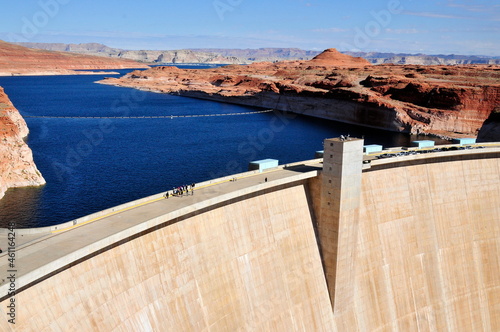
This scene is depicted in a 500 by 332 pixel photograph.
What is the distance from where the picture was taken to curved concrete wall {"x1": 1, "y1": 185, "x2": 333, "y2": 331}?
17.0 meters

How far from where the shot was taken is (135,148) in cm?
6912

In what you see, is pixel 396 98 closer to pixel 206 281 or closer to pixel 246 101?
pixel 246 101

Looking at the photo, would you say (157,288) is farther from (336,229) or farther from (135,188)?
(135,188)

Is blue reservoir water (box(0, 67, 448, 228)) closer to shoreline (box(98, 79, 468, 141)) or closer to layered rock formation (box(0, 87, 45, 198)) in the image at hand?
layered rock formation (box(0, 87, 45, 198))

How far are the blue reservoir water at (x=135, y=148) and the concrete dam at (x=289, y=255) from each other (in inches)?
821


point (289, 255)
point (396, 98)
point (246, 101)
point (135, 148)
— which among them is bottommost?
point (289, 255)

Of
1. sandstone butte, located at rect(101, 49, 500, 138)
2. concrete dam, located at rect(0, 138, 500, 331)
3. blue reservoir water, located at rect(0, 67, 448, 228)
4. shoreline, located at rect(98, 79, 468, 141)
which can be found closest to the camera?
concrete dam, located at rect(0, 138, 500, 331)

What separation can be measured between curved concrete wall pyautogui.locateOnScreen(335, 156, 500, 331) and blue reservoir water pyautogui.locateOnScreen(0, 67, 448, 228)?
2443 centimetres

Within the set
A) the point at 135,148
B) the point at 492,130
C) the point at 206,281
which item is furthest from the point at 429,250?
the point at 135,148

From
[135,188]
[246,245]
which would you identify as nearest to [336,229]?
[246,245]

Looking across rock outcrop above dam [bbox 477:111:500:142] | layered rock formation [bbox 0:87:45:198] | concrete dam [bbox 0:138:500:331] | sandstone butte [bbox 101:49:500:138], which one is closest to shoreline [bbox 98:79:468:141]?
sandstone butte [bbox 101:49:500:138]

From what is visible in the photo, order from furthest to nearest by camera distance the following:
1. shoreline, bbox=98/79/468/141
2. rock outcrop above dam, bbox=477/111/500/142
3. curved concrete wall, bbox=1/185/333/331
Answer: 1. shoreline, bbox=98/79/468/141
2. rock outcrop above dam, bbox=477/111/500/142
3. curved concrete wall, bbox=1/185/333/331

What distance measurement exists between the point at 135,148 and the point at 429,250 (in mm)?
48682

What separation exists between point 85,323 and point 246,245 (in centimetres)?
989
